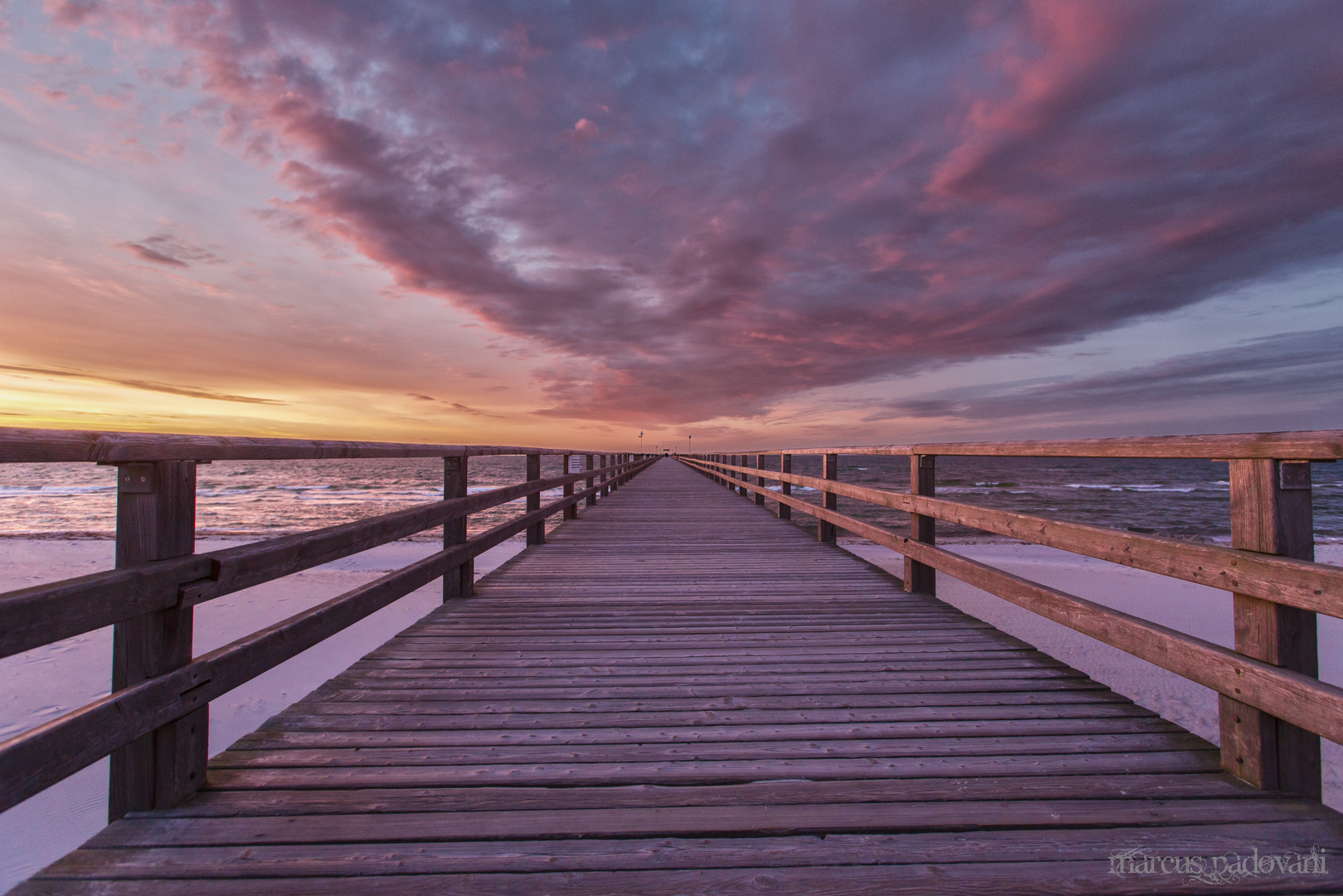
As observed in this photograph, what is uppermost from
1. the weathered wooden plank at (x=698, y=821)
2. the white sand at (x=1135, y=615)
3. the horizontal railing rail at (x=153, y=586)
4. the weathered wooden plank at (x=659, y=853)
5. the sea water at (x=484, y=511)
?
the horizontal railing rail at (x=153, y=586)

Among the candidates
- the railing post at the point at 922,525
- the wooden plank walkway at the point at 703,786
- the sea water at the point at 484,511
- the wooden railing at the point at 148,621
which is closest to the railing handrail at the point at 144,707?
the wooden railing at the point at 148,621

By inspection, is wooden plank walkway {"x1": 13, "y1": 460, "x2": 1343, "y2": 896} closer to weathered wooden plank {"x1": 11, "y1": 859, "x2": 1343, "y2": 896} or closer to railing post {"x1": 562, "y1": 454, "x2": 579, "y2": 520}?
weathered wooden plank {"x1": 11, "y1": 859, "x2": 1343, "y2": 896}

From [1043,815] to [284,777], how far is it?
246 centimetres

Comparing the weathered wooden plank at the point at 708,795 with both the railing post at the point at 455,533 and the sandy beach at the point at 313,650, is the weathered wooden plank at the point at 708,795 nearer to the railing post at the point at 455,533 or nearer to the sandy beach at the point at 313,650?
the railing post at the point at 455,533

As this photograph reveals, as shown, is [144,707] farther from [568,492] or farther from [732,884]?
[568,492]

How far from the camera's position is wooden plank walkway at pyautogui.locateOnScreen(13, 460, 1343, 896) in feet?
5.05

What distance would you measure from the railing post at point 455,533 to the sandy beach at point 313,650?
11.0 ft

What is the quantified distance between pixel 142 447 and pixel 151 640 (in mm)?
579

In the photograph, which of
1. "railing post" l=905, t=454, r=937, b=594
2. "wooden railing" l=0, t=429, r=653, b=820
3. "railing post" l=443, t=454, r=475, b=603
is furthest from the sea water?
"wooden railing" l=0, t=429, r=653, b=820

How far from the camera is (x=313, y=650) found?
8.24m

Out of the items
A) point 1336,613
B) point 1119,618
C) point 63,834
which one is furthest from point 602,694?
point 63,834

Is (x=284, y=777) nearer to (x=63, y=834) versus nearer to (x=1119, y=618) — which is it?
(x=1119, y=618)

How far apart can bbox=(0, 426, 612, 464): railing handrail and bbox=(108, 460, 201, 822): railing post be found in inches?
2.4

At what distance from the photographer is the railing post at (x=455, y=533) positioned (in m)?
3.79
